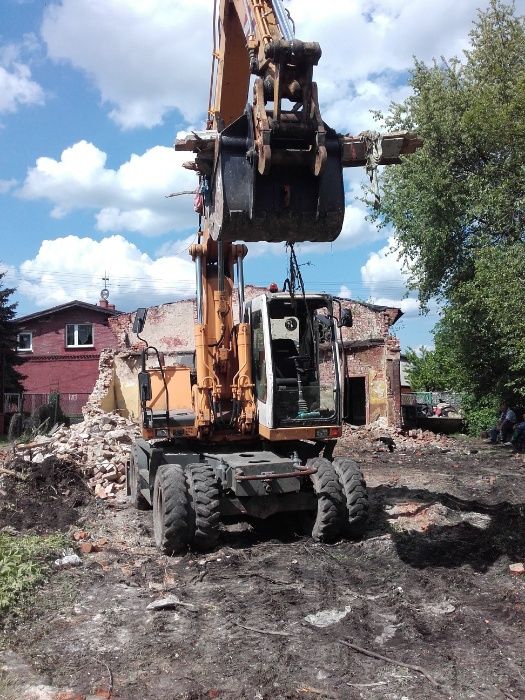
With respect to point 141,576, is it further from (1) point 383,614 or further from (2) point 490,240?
(2) point 490,240

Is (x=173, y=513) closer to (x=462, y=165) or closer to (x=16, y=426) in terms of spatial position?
(x=462, y=165)

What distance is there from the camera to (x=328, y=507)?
28.3 feet

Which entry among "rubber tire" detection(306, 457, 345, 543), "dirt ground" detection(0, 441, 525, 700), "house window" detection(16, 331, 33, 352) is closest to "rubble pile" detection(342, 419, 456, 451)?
"dirt ground" detection(0, 441, 525, 700)

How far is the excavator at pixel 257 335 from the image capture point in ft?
21.2

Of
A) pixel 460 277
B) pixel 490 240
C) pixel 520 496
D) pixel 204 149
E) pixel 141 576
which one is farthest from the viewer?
pixel 460 277

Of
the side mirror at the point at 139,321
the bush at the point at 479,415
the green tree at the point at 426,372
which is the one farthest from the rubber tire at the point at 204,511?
the green tree at the point at 426,372

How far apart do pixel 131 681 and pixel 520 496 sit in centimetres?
981

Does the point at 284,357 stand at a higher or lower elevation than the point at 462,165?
lower

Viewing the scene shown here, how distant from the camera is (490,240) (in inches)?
779

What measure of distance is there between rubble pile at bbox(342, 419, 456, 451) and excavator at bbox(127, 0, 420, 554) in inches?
499

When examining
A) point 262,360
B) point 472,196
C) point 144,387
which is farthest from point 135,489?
point 472,196

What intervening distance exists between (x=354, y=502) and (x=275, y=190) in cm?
410

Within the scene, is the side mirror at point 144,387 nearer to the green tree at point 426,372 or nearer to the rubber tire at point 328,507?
the rubber tire at point 328,507

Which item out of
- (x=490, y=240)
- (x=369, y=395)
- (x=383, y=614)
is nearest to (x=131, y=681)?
(x=383, y=614)
